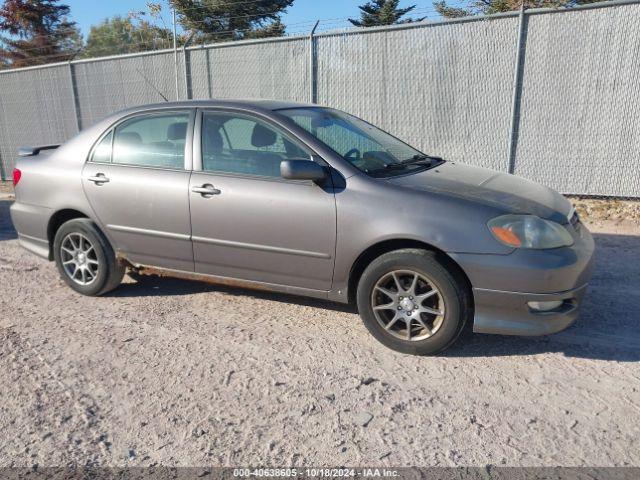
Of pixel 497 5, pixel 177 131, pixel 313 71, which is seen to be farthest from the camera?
pixel 497 5

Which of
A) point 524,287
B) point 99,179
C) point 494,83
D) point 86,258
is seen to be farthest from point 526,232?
point 494,83

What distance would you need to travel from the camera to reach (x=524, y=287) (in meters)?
3.24

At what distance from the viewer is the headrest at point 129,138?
4527 millimetres

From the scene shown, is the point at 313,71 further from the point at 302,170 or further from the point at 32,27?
the point at 32,27

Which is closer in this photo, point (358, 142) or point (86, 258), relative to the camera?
point (358, 142)

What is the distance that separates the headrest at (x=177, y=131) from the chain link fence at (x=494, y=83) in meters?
4.77

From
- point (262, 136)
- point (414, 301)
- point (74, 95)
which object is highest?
point (74, 95)

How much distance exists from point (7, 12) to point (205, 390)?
115ft

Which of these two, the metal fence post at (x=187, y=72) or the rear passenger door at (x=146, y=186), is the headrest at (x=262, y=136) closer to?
the rear passenger door at (x=146, y=186)

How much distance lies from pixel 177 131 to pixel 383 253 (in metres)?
1.98

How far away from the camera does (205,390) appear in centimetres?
316

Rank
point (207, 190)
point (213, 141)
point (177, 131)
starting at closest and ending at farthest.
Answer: point (207, 190) < point (213, 141) < point (177, 131)

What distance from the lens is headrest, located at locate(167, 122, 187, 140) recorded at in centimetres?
429

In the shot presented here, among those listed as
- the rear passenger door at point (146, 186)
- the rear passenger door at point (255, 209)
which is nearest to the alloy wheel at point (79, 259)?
the rear passenger door at point (146, 186)
